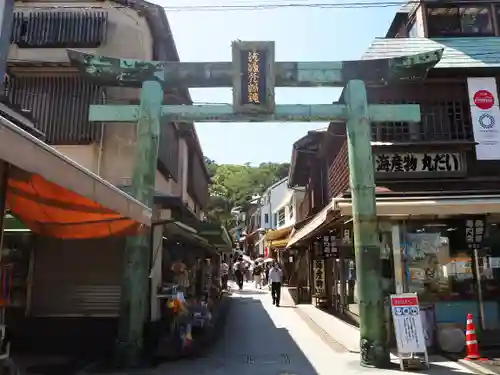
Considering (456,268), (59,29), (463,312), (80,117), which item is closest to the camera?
(463,312)

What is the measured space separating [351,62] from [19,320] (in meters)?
9.76

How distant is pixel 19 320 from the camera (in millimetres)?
10234

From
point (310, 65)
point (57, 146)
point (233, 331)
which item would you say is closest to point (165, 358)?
point (233, 331)

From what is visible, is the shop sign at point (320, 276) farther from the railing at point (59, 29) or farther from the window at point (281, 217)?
the window at point (281, 217)

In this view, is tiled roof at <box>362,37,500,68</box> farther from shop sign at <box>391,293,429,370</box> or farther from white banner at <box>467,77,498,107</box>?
shop sign at <box>391,293,429,370</box>

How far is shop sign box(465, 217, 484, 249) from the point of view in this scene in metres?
11.0

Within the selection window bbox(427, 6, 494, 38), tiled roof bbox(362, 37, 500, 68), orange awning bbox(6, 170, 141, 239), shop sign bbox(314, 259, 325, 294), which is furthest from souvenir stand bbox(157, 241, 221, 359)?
window bbox(427, 6, 494, 38)

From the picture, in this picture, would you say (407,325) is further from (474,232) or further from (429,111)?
(429,111)

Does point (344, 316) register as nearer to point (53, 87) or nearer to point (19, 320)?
point (19, 320)

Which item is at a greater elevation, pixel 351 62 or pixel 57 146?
pixel 351 62

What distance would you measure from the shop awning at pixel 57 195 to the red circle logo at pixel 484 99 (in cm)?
968

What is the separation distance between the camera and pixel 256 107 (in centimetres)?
1024

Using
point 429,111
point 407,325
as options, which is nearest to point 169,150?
point 429,111

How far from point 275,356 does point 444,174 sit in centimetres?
652
